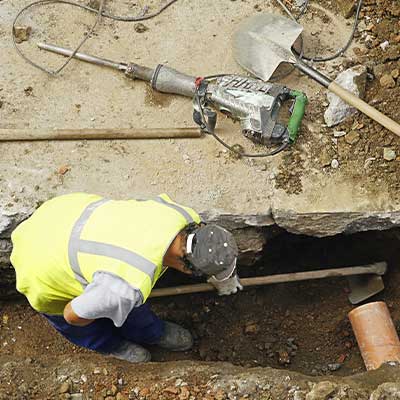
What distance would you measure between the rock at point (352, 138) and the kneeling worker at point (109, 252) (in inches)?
43.2

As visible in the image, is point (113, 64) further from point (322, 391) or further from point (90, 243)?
point (322, 391)

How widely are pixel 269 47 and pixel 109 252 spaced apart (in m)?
1.74

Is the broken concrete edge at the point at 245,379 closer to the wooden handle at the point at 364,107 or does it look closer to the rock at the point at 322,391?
the rock at the point at 322,391

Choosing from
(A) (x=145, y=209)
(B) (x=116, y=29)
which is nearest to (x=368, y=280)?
(A) (x=145, y=209)

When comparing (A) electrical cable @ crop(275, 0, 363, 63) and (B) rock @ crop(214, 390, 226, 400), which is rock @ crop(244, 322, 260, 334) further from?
(A) electrical cable @ crop(275, 0, 363, 63)

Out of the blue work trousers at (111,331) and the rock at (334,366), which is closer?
the blue work trousers at (111,331)

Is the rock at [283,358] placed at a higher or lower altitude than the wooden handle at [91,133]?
lower

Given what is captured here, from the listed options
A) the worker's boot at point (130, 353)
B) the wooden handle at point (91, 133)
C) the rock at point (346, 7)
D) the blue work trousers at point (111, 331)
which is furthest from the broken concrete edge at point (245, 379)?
the rock at point (346, 7)

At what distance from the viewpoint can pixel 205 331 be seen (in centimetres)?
412

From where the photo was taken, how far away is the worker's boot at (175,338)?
153 inches

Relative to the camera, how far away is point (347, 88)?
12.4 feet

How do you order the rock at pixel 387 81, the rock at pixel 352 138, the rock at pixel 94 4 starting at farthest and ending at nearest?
1. the rock at pixel 94 4
2. the rock at pixel 387 81
3. the rock at pixel 352 138

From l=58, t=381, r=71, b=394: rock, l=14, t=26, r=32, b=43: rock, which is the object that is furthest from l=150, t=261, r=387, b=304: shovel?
l=14, t=26, r=32, b=43: rock

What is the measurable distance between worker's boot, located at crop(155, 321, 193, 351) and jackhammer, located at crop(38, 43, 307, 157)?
108cm
